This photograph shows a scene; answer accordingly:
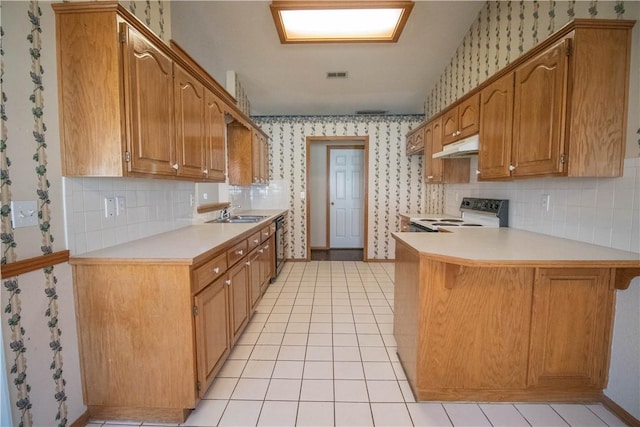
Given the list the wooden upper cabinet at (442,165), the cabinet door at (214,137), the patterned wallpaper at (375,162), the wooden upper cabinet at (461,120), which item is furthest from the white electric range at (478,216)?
the cabinet door at (214,137)

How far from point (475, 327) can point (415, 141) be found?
3.05 m

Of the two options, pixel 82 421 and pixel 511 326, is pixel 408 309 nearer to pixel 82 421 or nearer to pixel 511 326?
pixel 511 326

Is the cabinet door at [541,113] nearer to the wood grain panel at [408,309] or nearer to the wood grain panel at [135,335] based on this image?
the wood grain panel at [408,309]

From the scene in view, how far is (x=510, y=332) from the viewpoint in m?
1.62

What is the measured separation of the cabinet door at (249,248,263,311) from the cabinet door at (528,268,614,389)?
207cm

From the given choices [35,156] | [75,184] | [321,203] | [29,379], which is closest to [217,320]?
[29,379]

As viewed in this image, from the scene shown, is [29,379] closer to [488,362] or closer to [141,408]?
[141,408]

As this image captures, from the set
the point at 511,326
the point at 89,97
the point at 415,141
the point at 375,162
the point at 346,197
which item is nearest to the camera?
the point at 89,97

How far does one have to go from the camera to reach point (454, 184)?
3.58m

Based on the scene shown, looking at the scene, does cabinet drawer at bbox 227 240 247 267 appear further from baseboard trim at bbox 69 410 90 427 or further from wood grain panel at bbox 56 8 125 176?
baseboard trim at bbox 69 410 90 427

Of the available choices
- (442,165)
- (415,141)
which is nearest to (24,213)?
(442,165)

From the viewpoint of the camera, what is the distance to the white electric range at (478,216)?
2.52 meters

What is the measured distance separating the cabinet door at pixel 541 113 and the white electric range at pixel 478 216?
691 mm

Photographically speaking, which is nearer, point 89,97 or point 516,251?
point 89,97
